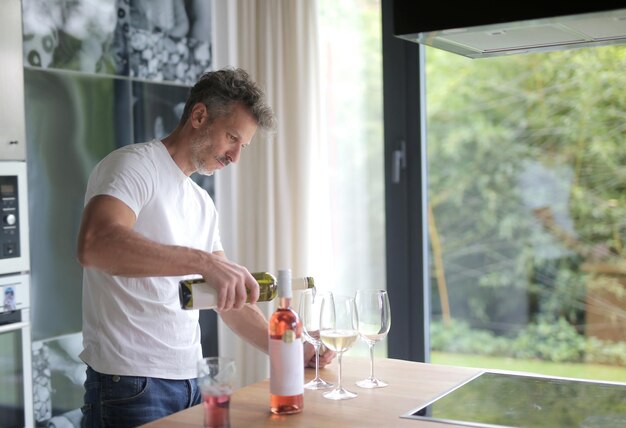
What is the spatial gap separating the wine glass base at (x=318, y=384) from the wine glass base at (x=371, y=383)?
77 mm

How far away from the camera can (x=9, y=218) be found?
308 centimetres

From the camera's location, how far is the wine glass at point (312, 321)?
2072 millimetres

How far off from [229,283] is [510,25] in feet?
2.77

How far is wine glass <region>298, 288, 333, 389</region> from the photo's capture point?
6.80 feet

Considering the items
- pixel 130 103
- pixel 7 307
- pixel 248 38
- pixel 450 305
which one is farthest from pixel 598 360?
pixel 7 307

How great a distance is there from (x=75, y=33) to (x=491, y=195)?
2835 mm

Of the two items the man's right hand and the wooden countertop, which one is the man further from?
the wooden countertop

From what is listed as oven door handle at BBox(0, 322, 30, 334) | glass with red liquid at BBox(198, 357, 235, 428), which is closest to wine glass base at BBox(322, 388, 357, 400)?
glass with red liquid at BBox(198, 357, 235, 428)

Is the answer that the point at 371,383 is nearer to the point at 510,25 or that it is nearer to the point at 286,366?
the point at 286,366

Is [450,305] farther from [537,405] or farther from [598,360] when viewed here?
[537,405]

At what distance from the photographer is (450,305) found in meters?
5.35

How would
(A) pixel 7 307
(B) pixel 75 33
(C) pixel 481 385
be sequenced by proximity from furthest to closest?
(B) pixel 75 33, (A) pixel 7 307, (C) pixel 481 385

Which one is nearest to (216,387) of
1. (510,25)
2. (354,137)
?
(510,25)

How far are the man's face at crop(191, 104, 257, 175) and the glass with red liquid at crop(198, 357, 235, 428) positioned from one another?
97 cm
